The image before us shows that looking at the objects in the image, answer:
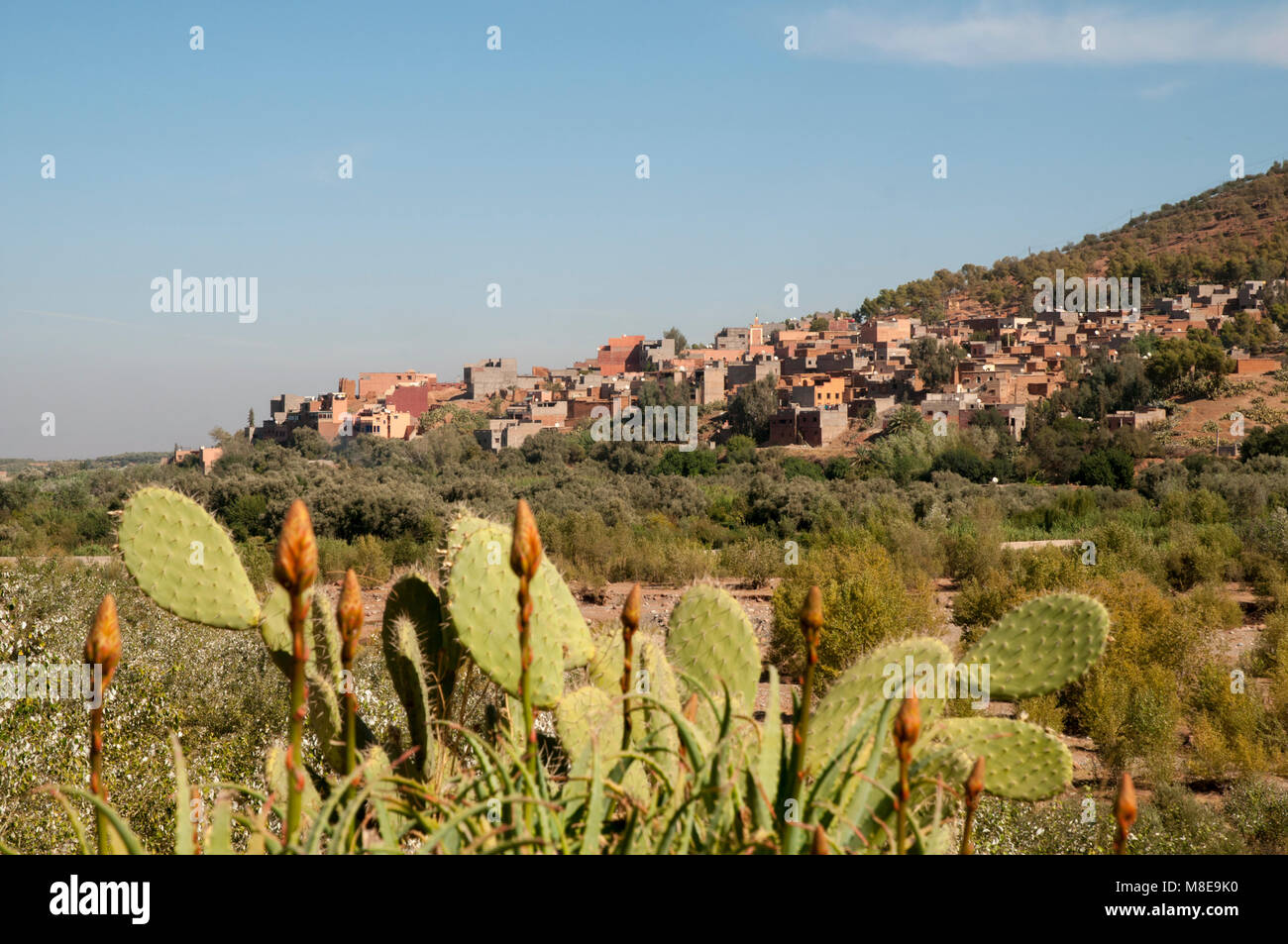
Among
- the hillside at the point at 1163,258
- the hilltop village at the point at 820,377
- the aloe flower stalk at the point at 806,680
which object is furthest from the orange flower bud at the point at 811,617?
the hillside at the point at 1163,258

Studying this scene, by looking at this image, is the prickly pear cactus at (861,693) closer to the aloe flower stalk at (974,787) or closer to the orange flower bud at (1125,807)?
the aloe flower stalk at (974,787)

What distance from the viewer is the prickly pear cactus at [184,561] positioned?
223 centimetres

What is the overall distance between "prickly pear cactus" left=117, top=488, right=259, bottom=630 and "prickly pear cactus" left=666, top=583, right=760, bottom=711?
93 cm

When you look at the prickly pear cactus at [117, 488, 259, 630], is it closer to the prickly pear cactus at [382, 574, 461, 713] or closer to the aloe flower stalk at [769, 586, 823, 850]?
the prickly pear cactus at [382, 574, 461, 713]

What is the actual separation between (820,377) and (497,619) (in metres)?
48.4

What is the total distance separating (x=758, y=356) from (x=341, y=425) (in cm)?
2387

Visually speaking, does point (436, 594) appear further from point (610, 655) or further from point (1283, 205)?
point (1283, 205)

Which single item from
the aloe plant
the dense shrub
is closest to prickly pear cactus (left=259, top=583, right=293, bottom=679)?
the aloe plant

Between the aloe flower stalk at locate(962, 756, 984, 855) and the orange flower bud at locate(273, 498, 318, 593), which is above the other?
the orange flower bud at locate(273, 498, 318, 593)

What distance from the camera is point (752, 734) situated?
4.76 ft

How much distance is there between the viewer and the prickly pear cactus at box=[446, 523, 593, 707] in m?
1.85

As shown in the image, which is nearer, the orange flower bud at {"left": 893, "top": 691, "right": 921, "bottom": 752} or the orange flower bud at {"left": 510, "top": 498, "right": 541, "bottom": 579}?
the orange flower bud at {"left": 893, "top": 691, "right": 921, "bottom": 752}

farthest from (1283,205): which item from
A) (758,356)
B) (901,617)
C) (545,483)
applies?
(901,617)

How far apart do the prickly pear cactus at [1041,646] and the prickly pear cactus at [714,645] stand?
45 centimetres
